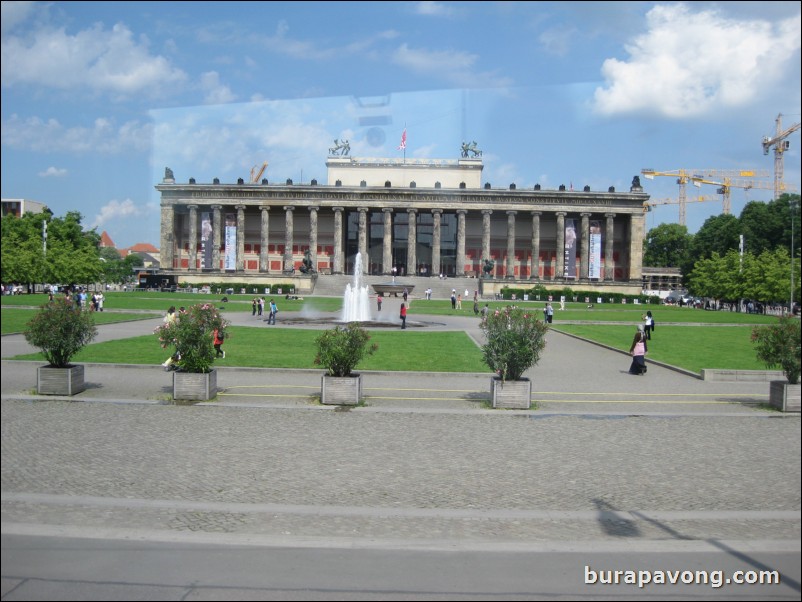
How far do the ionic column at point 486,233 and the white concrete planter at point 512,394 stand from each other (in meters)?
91.8

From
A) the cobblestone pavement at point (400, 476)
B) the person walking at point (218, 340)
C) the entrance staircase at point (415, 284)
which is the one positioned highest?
the entrance staircase at point (415, 284)

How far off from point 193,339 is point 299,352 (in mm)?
9643

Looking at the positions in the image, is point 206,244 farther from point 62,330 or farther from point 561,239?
point 62,330

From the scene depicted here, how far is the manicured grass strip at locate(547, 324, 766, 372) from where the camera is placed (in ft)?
82.0

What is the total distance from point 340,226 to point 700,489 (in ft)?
328

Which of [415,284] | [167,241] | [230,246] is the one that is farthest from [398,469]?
[167,241]

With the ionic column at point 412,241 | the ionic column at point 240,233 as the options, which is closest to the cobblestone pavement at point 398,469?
the ionic column at point 412,241

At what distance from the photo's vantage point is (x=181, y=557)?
5246 millimetres

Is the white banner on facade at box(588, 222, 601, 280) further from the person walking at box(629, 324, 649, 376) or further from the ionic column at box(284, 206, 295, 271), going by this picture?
the person walking at box(629, 324, 649, 376)

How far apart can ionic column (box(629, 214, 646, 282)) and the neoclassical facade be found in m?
0.16

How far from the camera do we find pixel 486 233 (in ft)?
350

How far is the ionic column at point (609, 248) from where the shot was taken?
106 m

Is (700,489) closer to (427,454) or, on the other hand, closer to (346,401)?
(427,454)

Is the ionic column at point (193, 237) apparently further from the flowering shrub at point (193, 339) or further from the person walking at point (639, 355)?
the flowering shrub at point (193, 339)
